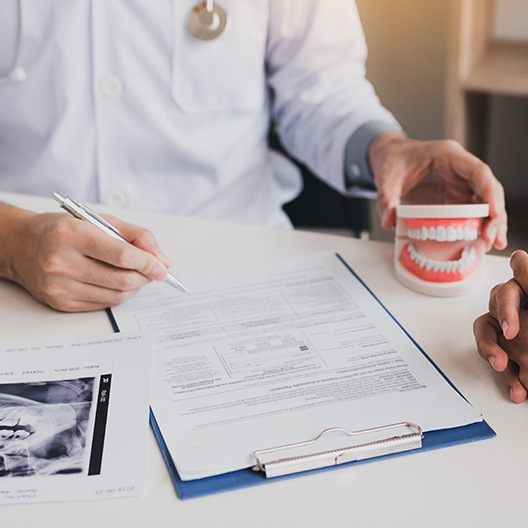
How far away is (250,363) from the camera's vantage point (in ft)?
2.85

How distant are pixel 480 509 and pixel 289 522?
5.8 inches

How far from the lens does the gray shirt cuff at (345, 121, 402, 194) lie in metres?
1.30

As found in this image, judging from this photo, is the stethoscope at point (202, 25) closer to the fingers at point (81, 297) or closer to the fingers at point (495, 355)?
the fingers at point (81, 297)

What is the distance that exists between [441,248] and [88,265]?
1.26 ft

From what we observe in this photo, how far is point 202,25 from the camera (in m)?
1.29

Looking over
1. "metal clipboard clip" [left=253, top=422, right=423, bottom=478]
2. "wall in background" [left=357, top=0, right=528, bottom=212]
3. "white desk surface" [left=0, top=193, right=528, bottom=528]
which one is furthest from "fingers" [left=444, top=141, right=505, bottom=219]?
"wall in background" [left=357, top=0, right=528, bottom=212]

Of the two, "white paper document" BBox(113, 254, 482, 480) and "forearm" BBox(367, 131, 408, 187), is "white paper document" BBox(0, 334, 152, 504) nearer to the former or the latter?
"white paper document" BBox(113, 254, 482, 480)

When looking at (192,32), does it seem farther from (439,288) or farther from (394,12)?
(394,12)

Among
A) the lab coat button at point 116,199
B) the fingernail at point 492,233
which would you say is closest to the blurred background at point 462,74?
the lab coat button at point 116,199

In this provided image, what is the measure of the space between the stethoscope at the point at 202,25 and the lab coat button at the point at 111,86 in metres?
0.11

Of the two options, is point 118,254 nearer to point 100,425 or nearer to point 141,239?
point 141,239

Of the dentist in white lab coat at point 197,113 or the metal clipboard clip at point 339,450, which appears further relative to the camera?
the dentist in white lab coat at point 197,113

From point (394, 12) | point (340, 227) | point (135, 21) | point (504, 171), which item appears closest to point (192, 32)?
point (135, 21)

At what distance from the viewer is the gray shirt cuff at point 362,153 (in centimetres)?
130
